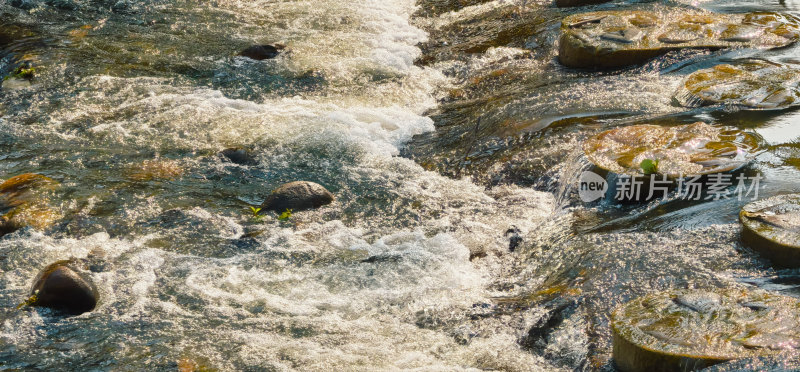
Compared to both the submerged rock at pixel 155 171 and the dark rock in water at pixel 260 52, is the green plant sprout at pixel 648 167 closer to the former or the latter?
the submerged rock at pixel 155 171

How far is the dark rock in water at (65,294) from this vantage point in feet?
15.2

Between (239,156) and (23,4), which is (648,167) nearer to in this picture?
(239,156)

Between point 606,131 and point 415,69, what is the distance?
3.34 m

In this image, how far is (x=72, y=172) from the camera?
6496 mm

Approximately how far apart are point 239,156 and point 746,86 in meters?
4.49

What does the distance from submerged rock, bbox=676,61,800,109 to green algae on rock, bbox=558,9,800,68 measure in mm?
671

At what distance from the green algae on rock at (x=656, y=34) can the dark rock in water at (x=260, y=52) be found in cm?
343

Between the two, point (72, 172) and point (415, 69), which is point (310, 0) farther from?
point (72, 172)

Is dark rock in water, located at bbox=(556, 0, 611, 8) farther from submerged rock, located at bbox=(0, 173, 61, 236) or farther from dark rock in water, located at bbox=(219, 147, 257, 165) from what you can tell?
submerged rock, located at bbox=(0, 173, 61, 236)

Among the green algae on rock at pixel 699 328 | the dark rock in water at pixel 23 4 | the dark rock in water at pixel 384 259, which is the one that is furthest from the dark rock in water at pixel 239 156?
the dark rock in water at pixel 23 4

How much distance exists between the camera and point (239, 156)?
678 cm

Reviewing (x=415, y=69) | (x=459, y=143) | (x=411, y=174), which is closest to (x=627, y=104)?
(x=459, y=143)

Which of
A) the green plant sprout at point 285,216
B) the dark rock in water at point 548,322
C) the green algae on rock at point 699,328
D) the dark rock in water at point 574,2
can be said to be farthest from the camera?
the dark rock in water at point 574,2

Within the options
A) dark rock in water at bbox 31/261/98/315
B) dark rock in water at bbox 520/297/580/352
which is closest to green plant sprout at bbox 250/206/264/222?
dark rock in water at bbox 31/261/98/315
